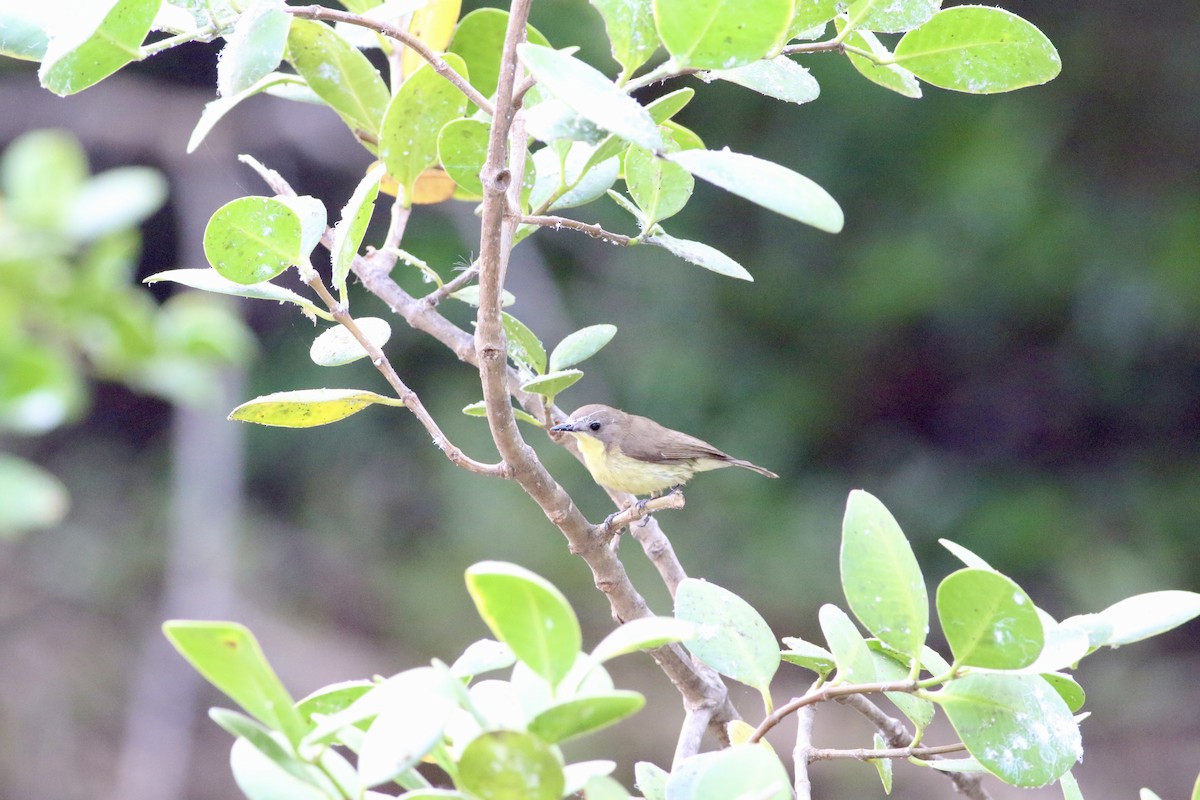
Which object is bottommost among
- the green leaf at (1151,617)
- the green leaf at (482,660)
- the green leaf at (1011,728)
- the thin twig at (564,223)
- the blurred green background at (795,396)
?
the blurred green background at (795,396)

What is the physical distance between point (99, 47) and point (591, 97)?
1.40 feet

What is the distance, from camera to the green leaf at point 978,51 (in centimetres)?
95

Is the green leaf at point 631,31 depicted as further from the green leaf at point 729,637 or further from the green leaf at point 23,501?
the green leaf at point 23,501

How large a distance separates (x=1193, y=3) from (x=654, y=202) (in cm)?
512

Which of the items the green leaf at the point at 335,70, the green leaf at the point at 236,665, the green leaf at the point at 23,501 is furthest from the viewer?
the green leaf at the point at 23,501

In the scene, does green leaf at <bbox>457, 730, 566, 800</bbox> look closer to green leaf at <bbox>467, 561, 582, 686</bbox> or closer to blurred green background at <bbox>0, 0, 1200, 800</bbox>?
green leaf at <bbox>467, 561, 582, 686</bbox>

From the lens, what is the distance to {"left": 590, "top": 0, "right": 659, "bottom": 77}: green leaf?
0.85m

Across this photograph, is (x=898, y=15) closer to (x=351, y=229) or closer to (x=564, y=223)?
(x=564, y=223)

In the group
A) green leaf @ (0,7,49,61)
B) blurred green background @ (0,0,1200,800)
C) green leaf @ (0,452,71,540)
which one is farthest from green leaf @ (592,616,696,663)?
blurred green background @ (0,0,1200,800)

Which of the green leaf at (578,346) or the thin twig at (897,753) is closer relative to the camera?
the thin twig at (897,753)

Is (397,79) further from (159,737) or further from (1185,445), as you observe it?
(1185,445)

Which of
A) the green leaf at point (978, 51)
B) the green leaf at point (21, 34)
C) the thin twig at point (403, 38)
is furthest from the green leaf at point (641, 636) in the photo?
the green leaf at point (21, 34)

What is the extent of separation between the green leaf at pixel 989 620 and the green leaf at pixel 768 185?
0.88ft

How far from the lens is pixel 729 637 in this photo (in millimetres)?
973
